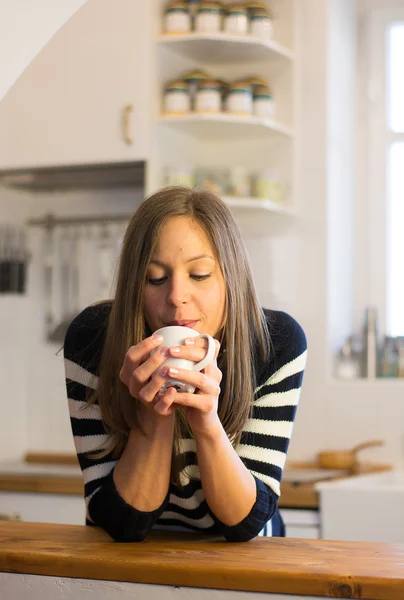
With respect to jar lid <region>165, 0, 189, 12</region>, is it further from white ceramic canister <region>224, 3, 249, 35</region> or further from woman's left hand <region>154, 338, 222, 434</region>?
woman's left hand <region>154, 338, 222, 434</region>

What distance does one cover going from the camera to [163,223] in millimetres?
1267

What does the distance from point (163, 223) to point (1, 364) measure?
88.3 inches

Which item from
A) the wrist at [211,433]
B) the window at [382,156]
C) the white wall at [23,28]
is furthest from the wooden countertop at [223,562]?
the window at [382,156]

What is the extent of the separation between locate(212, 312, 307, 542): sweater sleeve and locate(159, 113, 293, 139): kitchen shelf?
5.32 feet

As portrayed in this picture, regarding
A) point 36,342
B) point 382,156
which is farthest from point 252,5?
point 36,342

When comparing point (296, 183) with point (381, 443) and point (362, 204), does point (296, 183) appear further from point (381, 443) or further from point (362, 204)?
point (381, 443)

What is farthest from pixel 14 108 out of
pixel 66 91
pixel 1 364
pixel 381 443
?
pixel 381 443

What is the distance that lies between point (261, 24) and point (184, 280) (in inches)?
77.9

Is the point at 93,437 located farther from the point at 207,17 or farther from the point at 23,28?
the point at 207,17

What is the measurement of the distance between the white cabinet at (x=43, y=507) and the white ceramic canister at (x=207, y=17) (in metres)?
1.54

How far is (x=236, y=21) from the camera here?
116 inches

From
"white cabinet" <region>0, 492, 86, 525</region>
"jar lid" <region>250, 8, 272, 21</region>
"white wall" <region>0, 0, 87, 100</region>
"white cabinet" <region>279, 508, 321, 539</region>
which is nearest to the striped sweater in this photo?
"white wall" <region>0, 0, 87, 100</region>

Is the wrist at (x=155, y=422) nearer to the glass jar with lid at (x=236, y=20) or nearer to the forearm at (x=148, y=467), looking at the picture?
the forearm at (x=148, y=467)

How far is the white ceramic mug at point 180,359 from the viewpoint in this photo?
106 cm
